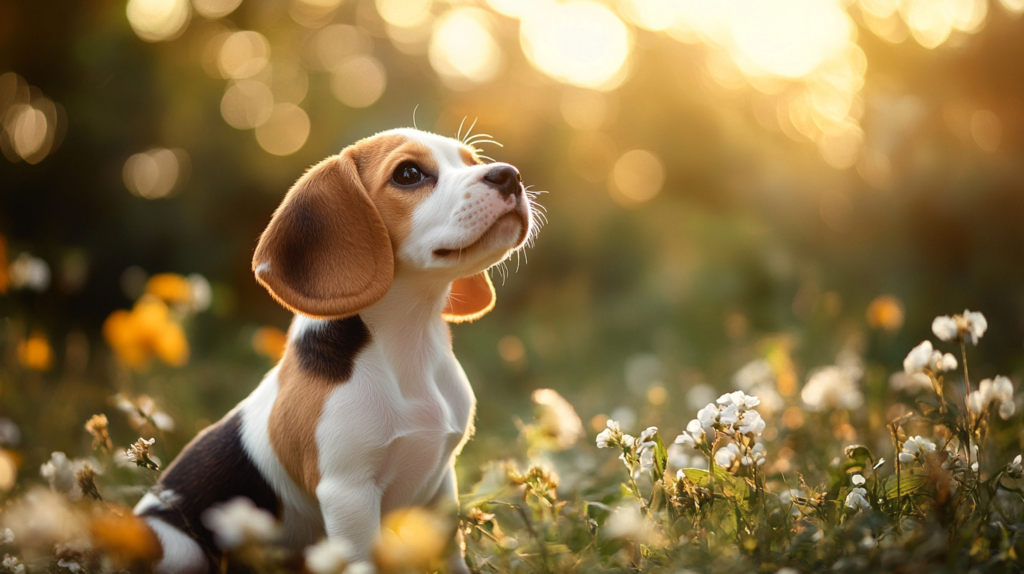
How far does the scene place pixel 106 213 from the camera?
782cm

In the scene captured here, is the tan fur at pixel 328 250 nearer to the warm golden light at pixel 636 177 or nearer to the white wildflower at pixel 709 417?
the white wildflower at pixel 709 417

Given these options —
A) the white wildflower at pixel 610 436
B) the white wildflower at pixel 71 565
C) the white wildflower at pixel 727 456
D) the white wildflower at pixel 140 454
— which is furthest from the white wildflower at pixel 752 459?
the white wildflower at pixel 71 565

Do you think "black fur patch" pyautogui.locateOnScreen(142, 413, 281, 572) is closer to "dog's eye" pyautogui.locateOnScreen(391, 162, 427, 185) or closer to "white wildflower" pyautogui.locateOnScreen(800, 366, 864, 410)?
"dog's eye" pyautogui.locateOnScreen(391, 162, 427, 185)

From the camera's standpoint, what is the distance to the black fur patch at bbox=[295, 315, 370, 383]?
2.29 metres

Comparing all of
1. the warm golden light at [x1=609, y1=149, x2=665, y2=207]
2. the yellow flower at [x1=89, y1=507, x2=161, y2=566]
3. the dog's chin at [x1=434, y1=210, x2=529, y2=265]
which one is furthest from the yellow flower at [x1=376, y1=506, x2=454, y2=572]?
the warm golden light at [x1=609, y1=149, x2=665, y2=207]

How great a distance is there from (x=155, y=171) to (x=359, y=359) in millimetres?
6997

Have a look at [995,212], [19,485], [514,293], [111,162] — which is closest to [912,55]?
[995,212]

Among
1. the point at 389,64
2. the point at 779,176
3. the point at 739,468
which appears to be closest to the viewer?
the point at 739,468

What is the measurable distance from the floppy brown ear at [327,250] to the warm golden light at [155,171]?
640 centimetres

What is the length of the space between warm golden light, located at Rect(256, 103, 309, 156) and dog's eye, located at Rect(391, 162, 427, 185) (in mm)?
5862

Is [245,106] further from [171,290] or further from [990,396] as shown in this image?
[990,396]

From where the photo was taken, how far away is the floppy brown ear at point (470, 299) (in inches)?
113

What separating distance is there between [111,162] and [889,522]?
8.62 m

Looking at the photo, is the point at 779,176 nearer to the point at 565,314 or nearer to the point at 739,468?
the point at 565,314
